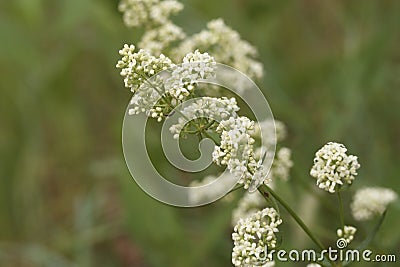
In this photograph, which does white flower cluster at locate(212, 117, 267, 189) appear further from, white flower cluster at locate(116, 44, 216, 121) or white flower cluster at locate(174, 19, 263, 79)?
white flower cluster at locate(174, 19, 263, 79)

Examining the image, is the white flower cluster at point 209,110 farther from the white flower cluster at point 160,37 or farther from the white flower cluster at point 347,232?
the white flower cluster at point 160,37

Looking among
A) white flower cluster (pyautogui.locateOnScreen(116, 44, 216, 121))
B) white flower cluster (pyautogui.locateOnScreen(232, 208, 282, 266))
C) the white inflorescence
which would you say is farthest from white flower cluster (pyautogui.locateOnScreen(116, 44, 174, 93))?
the white inflorescence

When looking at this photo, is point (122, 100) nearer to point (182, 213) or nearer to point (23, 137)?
point (23, 137)

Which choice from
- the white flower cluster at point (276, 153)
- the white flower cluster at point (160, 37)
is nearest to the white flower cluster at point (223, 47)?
the white flower cluster at point (160, 37)

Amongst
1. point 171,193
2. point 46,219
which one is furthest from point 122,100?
point 171,193

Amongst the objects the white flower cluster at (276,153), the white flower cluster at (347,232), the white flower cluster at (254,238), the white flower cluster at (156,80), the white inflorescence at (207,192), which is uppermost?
the white inflorescence at (207,192)

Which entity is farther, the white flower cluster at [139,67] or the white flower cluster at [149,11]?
the white flower cluster at [149,11]
